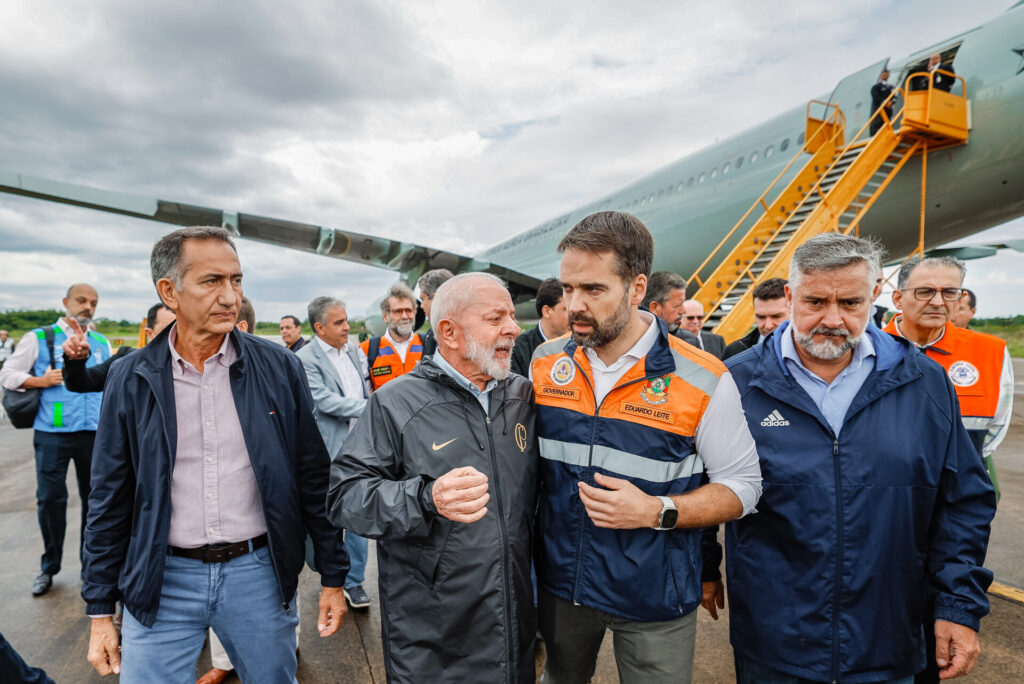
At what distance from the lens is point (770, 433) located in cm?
185

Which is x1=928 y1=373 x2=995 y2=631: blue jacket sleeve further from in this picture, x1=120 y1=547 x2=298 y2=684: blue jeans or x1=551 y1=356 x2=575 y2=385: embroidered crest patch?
x1=120 y1=547 x2=298 y2=684: blue jeans

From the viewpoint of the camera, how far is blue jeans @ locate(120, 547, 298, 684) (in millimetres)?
1851

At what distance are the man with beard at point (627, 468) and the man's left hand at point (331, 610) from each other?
799mm

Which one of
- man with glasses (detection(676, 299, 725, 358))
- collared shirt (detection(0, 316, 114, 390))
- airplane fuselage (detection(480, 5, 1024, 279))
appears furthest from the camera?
airplane fuselage (detection(480, 5, 1024, 279))

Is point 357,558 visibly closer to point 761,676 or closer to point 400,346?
point 400,346

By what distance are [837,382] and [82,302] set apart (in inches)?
198

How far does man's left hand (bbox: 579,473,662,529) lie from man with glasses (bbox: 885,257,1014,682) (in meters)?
2.07

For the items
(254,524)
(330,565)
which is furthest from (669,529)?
(254,524)

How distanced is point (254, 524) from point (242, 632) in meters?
0.39

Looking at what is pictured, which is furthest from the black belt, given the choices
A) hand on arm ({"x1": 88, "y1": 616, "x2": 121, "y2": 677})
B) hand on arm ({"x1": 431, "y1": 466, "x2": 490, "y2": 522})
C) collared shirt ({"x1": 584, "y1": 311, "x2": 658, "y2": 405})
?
collared shirt ({"x1": 584, "y1": 311, "x2": 658, "y2": 405})

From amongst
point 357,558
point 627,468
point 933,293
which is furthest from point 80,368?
point 933,293

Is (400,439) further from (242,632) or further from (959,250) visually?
(959,250)

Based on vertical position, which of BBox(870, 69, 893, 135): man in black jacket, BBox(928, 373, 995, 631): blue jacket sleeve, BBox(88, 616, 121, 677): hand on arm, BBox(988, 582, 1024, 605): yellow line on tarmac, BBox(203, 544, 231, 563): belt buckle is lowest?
BBox(988, 582, 1024, 605): yellow line on tarmac

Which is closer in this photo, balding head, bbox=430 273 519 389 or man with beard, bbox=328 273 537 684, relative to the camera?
man with beard, bbox=328 273 537 684
